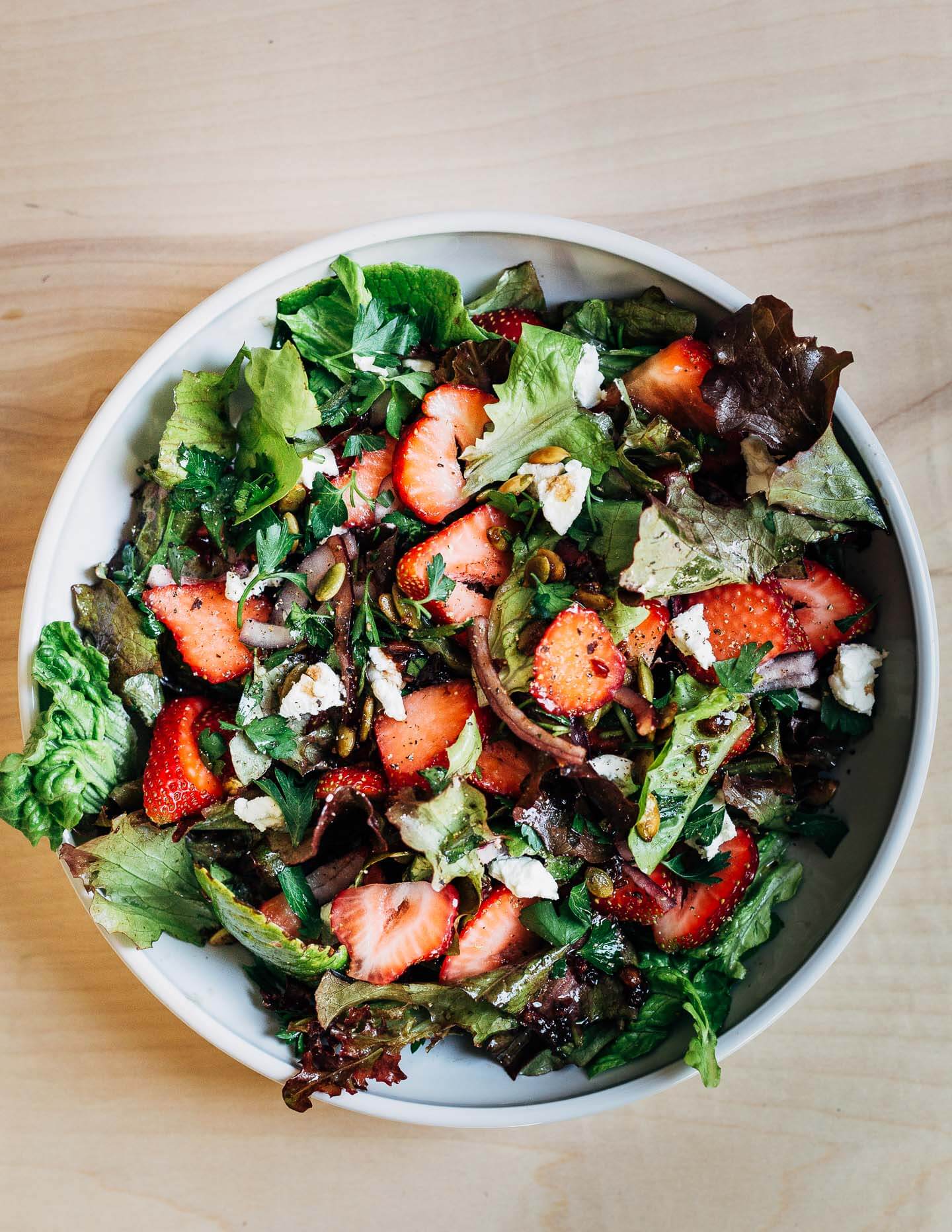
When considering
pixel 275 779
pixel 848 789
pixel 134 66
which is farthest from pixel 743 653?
pixel 134 66

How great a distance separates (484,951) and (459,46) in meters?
2.09

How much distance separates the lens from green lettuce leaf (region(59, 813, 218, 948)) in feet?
6.07

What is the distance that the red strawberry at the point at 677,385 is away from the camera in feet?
6.18

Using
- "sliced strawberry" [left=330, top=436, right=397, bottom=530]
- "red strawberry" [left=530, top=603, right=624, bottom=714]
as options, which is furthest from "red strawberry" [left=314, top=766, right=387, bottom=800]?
"sliced strawberry" [left=330, top=436, right=397, bottom=530]

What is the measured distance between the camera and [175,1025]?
232 cm

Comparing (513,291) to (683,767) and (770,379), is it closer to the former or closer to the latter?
(770,379)

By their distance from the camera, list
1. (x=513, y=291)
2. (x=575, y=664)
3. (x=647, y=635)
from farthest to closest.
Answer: (x=513, y=291), (x=647, y=635), (x=575, y=664)

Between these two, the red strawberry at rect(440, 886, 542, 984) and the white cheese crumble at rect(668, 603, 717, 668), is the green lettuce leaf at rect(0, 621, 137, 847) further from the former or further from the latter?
the white cheese crumble at rect(668, 603, 717, 668)

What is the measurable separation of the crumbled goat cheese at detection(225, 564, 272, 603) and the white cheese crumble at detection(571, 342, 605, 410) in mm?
736

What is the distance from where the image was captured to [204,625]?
192 centimetres

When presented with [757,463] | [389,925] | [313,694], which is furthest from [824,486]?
[389,925]

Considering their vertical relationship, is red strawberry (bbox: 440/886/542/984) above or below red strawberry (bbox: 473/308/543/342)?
below

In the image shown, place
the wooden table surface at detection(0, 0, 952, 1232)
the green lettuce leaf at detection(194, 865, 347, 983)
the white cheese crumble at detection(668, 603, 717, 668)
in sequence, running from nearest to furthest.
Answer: the green lettuce leaf at detection(194, 865, 347, 983), the white cheese crumble at detection(668, 603, 717, 668), the wooden table surface at detection(0, 0, 952, 1232)

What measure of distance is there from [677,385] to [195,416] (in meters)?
0.97
